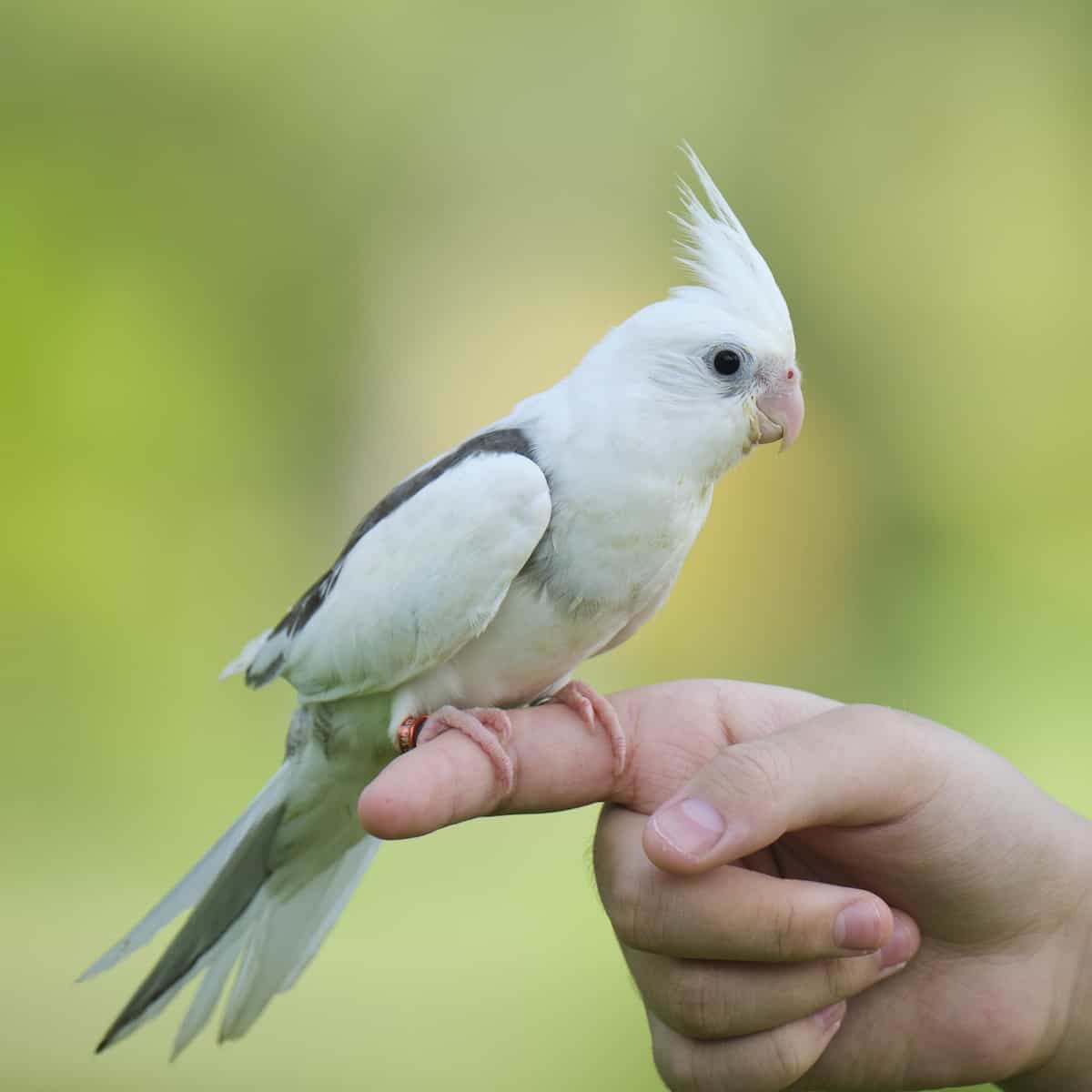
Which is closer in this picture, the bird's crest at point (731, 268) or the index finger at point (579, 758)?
the index finger at point (579, 758)

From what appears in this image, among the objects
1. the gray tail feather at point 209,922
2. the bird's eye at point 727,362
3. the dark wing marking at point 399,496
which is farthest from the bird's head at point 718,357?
the gray tail feather at point 209,922

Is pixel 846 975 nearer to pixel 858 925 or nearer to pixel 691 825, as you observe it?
pixel 858 925

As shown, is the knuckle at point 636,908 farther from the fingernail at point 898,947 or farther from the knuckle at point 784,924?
the fingernail at point 898,947

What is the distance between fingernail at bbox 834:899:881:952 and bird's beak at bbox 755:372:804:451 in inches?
19.2

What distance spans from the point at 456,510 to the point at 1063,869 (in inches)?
31.1

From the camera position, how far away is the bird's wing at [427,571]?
3.57 ft

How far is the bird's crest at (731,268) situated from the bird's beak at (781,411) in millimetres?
67

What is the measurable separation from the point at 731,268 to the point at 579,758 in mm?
561

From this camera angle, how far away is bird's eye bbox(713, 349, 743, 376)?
114 cm

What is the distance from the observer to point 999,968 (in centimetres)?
123

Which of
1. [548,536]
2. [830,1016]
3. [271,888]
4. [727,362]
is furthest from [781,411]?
[271,888]

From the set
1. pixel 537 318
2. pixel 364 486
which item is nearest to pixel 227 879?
pixel 364 486

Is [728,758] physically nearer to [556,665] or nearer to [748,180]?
[556,665]

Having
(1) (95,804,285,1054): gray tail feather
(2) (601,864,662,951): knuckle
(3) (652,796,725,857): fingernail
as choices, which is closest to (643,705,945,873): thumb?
(3) (652,796,725,857): fingernail
